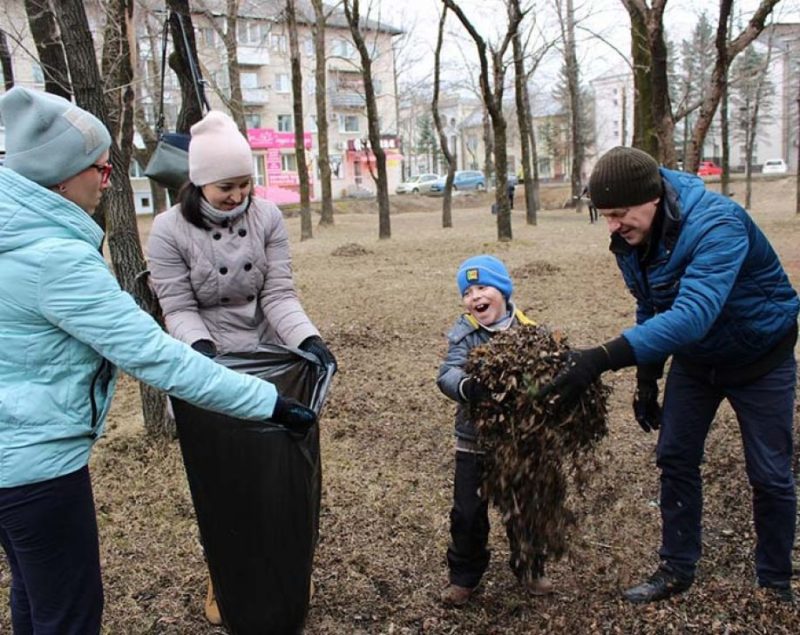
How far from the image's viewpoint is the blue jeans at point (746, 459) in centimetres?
267

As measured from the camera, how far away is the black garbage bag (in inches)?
89.8

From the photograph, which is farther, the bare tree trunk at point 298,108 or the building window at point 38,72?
the bare tree trunk at point 298,108

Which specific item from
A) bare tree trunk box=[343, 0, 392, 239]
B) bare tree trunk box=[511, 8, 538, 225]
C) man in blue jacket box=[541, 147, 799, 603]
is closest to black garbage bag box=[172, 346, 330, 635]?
man in blue jacket box=[541, 147, 799, 603]

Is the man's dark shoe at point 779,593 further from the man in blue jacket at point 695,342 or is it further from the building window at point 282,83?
the building window at point 282,83

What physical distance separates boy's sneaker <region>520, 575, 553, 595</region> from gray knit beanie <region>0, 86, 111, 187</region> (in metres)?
2.16

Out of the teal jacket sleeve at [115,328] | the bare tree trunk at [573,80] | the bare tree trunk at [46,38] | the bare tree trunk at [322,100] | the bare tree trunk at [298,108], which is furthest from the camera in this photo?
the bare tree trunk at [573,80]

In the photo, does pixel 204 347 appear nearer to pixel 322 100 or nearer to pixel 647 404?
pixel 647 404

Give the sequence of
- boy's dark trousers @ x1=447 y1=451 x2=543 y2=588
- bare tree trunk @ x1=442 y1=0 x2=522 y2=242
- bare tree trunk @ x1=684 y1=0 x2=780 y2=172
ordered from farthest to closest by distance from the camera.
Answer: bare tree trunk @ x1=442 y1=0 x2=522 y2=242, bare tree trunk @ x1=684 y1=0 x2=780 y2=172, boy's dark trousers @ x1=447 y1=451 x2=543 y2=588

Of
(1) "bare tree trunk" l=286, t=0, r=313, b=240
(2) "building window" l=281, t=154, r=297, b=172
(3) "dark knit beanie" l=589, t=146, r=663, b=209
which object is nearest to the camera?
(3) "dark knit beanie" l=589, t=146, r=663, b=209

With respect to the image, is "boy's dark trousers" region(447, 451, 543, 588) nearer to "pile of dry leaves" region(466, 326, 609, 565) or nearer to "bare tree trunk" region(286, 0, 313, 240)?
"pile of dry leaves" region(466, 326, 609, 565)

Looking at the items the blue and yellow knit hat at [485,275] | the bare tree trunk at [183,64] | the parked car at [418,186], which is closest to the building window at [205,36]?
the bare tree trunk at [183,64]

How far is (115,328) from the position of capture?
1.85 m

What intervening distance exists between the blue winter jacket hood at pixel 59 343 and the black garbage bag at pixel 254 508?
0.32 metres

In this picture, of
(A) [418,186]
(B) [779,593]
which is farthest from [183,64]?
(A) [418,186]
